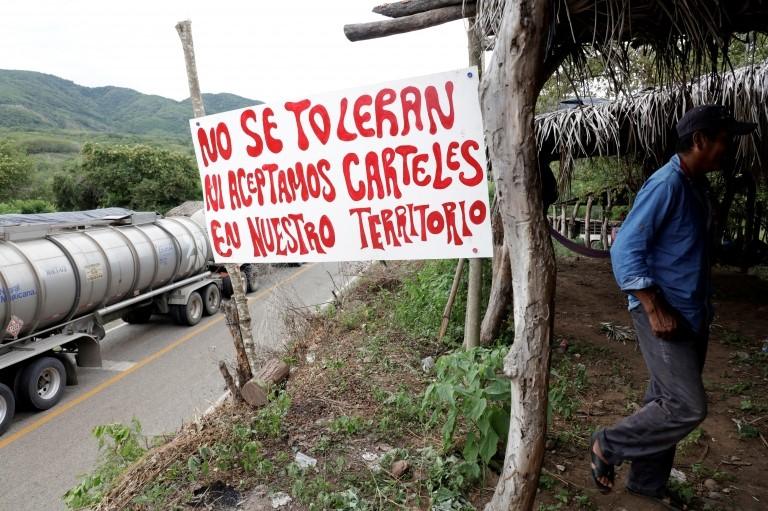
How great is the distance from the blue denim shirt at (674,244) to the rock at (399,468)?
5.06 ft

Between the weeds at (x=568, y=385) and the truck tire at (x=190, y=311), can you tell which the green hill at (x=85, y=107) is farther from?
the weeds at (x=568, y=385)

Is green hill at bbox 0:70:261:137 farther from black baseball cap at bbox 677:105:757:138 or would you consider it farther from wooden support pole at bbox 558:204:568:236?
black baseball cap at bbox 677:105:757:138

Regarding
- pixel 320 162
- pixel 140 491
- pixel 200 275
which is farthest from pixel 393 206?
pixel 200 275

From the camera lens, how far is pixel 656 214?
2.10 meters

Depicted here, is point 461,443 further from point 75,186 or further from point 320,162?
point 75,186

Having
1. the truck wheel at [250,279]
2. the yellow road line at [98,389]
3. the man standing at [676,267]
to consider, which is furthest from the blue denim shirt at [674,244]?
the truck wheel at [250,279]

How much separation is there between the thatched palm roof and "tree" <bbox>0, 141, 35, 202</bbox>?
3246cm

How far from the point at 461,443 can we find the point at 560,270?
6.54 metres

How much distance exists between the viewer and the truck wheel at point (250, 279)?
1266 centimetres

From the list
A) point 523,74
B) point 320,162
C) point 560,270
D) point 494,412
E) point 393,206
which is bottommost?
point 560,270

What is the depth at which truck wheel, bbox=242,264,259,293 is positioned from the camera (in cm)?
1266

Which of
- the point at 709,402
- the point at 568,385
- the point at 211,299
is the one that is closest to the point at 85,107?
the point at 211,299

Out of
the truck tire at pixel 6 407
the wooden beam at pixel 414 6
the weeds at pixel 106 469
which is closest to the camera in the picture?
the wooden beam at pixel 414 6

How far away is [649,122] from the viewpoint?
5.48 metres
